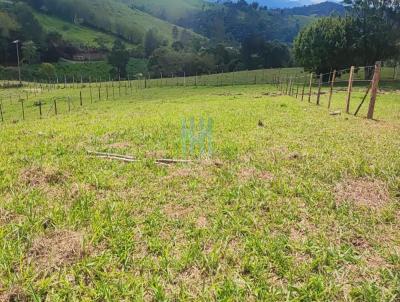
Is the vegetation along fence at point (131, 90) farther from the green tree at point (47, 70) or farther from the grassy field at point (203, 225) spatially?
the green tree at point (47, 70)

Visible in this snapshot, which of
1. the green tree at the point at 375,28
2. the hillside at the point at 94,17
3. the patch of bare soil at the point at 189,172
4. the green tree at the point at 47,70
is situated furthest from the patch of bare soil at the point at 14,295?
the hillside at the point at 94,17

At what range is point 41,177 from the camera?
6047 mm

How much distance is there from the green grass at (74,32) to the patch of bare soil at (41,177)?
128 meters

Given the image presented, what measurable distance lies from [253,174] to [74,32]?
487ft

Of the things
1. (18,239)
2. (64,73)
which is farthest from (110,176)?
(64,73)

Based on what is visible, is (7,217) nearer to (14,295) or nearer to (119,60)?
(14,295)

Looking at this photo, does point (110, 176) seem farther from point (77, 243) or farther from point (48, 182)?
point (77, 243)

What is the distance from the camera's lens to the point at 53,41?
116 meters

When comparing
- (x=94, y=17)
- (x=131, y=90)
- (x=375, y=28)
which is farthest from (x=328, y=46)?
(x=94, y=17)

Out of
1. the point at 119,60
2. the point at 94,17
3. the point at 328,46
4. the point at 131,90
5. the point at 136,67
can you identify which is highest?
the point at 94,17

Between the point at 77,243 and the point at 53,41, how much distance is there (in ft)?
421

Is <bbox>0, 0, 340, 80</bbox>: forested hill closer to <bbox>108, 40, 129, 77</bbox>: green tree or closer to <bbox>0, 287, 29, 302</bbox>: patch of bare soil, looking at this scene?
<bbox>108, 40, 129, 77</bbox>: green tree

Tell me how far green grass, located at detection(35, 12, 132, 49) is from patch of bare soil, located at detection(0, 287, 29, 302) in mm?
131707

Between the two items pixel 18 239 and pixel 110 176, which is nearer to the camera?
pixel 18 239
